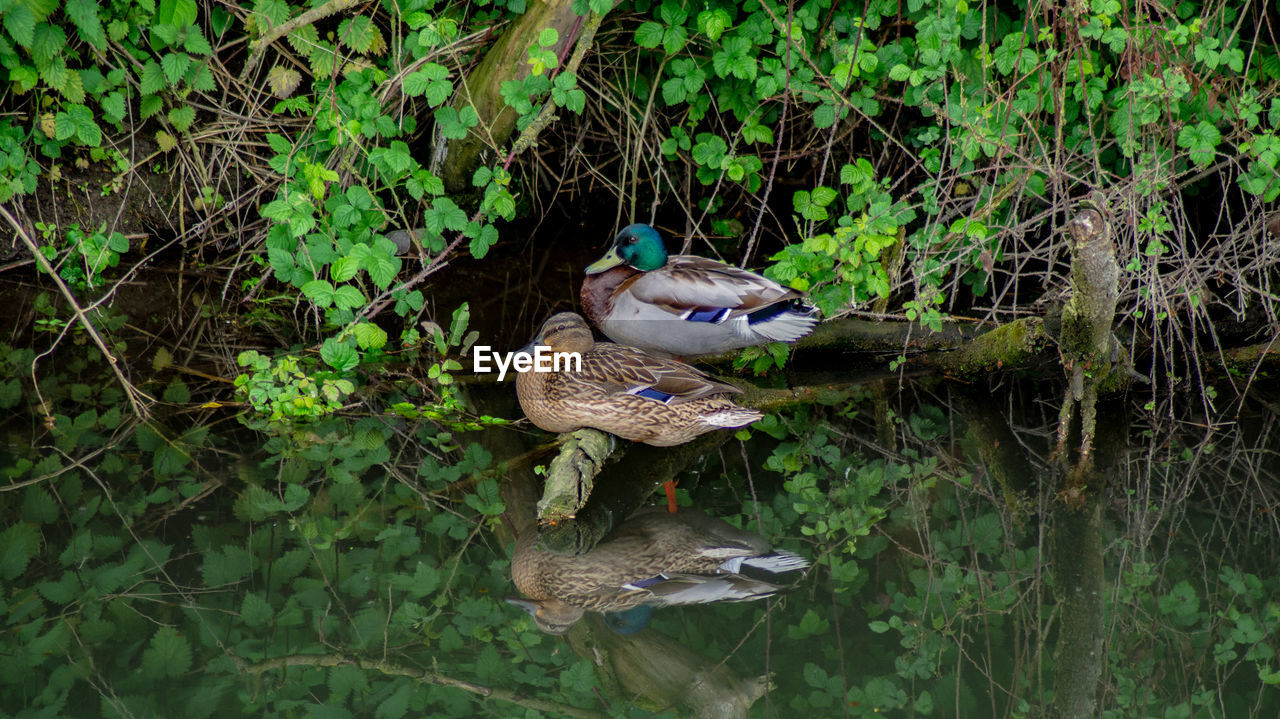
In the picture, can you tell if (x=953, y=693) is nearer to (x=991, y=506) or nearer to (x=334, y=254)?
(x=991, y=506)

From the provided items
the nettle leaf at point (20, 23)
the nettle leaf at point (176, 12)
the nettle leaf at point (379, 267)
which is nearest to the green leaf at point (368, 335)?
the nettle leaf at point (379, 267)

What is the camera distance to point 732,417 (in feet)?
12.9

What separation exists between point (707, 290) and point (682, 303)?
4.5 inches

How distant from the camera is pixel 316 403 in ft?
13.8

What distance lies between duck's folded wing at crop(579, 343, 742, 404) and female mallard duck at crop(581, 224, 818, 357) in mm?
361

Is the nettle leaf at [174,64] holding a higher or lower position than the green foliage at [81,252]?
higher

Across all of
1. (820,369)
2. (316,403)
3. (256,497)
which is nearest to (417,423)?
(316,403)

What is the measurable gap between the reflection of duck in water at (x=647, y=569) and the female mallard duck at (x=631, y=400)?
0.47 meters

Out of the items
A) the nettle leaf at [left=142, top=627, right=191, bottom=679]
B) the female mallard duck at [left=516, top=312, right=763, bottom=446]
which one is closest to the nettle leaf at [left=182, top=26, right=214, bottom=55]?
the female mallard duck at [left=516, top=312, right=763, bottom=446]

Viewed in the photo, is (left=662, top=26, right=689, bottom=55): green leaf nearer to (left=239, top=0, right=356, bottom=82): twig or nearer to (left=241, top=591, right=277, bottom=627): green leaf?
(left=239, top=0, right=356, bottom=82): twig

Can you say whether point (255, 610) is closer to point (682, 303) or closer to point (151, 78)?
point (682, 303)

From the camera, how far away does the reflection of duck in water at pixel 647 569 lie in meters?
3.12

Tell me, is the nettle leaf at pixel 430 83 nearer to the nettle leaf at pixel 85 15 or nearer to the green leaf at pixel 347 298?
the green leaf at pixel 347 298

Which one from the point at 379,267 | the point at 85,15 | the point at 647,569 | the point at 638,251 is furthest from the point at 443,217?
the point at 647,569
